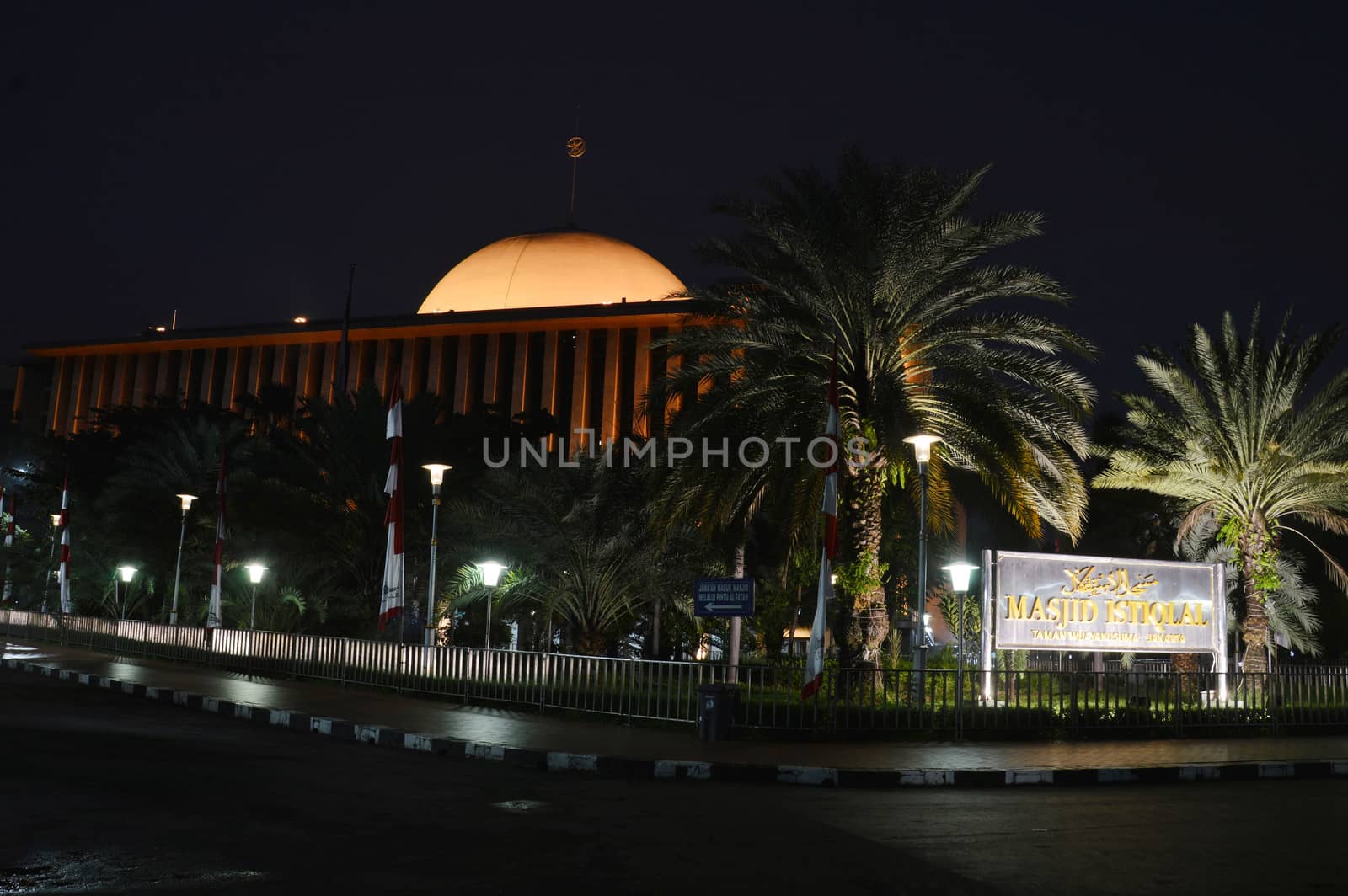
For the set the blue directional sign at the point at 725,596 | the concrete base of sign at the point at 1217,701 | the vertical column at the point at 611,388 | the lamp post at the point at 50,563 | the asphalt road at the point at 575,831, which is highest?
the vertical column at the point at 611,388

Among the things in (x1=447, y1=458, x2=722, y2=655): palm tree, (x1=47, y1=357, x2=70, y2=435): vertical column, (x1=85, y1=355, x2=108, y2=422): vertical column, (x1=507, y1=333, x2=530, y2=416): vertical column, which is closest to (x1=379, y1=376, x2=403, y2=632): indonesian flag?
(x1=447, y1=458, x2=722, y2=655): palm tree

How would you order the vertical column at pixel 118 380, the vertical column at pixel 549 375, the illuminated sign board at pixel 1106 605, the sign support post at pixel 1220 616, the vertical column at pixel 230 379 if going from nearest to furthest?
the illuminated sign board at pixel 1106 605, the sign support post at pixel 1220 616, the vertical column at pixel 549 375, the vertical column at pixel 230 379, the vertical column at pixel 118 380

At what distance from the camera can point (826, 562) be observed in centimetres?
1593

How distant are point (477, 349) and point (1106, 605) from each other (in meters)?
48.5

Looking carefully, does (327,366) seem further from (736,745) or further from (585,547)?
(736,745)

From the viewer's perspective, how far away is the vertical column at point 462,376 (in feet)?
205

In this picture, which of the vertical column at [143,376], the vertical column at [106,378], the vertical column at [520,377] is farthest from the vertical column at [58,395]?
the vertical column at [520,377]

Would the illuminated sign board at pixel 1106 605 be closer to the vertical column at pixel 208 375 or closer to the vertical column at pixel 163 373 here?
the vertical column at pixel 208 375

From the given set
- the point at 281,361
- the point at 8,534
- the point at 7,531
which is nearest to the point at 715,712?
the point at 8,534

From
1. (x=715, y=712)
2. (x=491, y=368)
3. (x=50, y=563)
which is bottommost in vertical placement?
(x=715, y=712)

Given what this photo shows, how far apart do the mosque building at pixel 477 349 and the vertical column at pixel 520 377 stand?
71 millimetres

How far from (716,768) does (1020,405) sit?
9.77m

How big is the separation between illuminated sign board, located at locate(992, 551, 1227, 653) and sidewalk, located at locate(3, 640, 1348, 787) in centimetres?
252

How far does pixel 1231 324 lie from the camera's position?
82.0 feet
